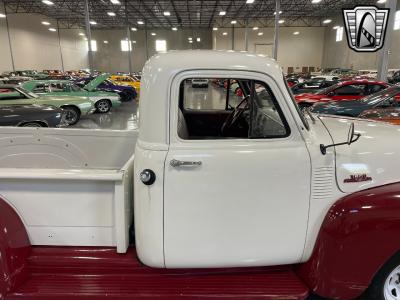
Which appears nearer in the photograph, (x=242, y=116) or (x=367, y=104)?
(x=242, y=116)

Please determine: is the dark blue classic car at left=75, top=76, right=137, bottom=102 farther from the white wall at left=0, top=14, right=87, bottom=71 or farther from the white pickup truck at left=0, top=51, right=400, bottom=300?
the white wall at left=0, top=14, right=87, bottom=71

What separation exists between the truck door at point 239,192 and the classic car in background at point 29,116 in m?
7.04

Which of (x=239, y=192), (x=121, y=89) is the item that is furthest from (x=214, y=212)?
(x=121, y=89)

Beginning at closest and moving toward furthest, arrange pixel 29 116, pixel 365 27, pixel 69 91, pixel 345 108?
pixel 29 116
pixel 345 108
pixel 365 27
pixel 69 91

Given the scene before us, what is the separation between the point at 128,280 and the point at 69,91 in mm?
11017

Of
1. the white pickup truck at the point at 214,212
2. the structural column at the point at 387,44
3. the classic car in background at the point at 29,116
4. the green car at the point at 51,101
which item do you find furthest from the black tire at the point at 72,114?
the structural column at the point at 387,44

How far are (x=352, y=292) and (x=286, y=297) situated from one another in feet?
1.53

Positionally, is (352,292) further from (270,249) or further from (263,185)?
(263,185)

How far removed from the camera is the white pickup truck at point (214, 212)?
2.06 meters

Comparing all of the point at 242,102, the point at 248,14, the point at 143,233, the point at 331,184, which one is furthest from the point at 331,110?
the point at 248,14

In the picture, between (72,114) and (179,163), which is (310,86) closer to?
(72,114)

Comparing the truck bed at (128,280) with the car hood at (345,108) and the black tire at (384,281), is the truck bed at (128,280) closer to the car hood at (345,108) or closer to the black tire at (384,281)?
the black tire at (384,281)

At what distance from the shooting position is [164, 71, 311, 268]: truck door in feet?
6.72

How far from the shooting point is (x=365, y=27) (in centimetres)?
1054
